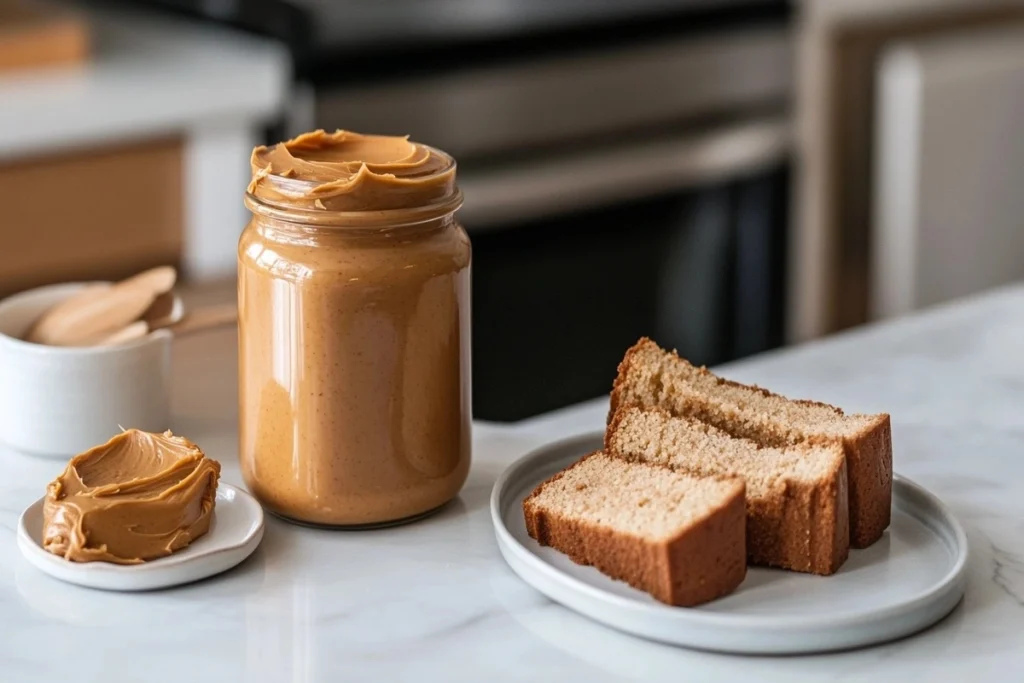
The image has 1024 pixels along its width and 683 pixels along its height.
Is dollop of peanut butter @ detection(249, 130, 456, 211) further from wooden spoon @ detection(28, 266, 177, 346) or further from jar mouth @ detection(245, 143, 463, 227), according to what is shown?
wooden spoon @ detection(28, 266, 177, 346)

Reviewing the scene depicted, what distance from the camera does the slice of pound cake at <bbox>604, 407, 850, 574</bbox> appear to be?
75 cm

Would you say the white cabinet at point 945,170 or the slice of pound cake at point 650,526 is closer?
the slice of pound cake at point 650,526

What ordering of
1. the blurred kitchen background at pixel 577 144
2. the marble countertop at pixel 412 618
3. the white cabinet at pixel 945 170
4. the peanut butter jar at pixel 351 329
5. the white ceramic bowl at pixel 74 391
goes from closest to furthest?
the marble countertop at pixel 412 618 → the peanut butter jar at pixel 351 329 → the white ceramic bowl at pixel 74 391 → the blurred kitchen background at pixel 577 144 → the white cabinet at pixel 945 170

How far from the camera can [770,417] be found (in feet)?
2.76

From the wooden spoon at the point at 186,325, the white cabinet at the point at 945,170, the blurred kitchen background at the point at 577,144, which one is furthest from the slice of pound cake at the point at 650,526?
the white cabinet at the point at 945,170

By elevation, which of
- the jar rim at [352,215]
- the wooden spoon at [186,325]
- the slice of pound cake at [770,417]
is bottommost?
the slice of pound cake at [770,417]

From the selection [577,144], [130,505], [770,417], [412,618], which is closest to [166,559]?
[130,505]

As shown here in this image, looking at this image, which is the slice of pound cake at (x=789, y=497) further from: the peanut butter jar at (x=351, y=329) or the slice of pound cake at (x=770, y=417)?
the peanut butter jar at (x=351, y=329)

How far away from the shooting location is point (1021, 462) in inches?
38.6

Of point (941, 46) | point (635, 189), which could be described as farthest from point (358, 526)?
point (941, 46)

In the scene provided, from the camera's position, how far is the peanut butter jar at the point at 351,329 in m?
0.79

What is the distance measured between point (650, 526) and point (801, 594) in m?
0.09

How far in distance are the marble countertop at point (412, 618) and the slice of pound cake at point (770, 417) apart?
7 cm

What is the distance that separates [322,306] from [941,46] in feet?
7.54
